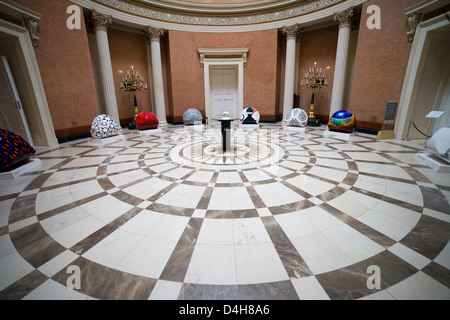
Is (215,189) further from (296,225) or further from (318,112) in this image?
(318,112)

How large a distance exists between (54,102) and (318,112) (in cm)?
1292

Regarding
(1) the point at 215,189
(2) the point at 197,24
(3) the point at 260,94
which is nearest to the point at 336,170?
(1) the point at 215,189

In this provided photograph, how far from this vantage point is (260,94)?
1178 centimetres

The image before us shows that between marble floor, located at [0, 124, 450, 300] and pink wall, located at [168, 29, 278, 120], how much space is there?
26.7 feet

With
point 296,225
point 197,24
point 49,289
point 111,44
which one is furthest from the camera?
point 197,24

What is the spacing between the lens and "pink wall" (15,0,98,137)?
251 inches

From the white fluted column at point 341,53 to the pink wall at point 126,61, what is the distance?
34.2ft

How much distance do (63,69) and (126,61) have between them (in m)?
4.61

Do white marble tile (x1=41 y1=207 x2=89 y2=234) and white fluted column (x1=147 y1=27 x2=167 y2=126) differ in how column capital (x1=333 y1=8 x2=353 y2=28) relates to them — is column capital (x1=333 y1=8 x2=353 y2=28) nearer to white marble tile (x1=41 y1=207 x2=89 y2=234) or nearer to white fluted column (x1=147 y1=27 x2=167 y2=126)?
white fluted column (x1=147 y1=27 x2=167 y2=126)

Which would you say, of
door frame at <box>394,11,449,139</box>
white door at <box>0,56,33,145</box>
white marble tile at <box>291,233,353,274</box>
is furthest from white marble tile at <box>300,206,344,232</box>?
white door at <box>0,56,33,145</box>

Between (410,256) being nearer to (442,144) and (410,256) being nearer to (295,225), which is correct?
(295,225)

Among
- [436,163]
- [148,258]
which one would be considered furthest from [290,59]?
[148,258]

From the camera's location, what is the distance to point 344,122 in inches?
281

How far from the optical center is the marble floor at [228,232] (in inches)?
62.9
